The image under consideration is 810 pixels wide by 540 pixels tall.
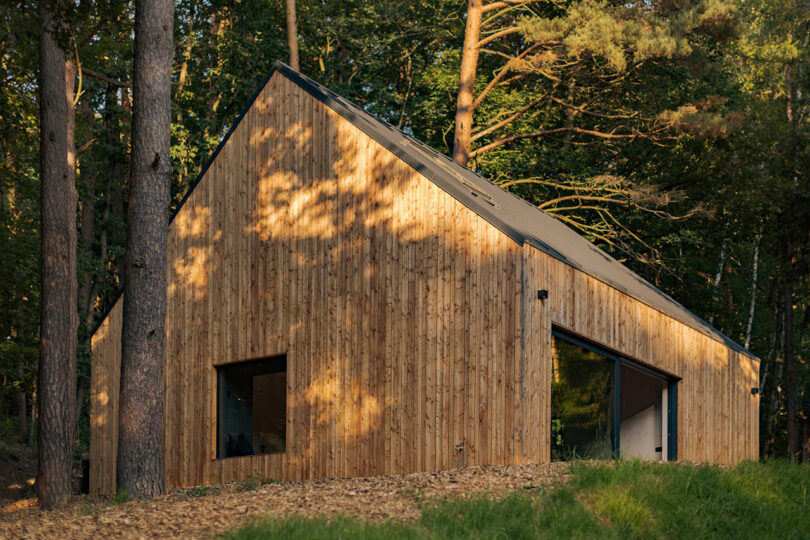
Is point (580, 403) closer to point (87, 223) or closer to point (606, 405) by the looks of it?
point (606, 405)

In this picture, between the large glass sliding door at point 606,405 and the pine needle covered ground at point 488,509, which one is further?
the large glass sliding door at point 606,405

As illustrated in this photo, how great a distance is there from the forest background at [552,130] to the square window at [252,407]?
23.0ft

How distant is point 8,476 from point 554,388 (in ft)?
48.9

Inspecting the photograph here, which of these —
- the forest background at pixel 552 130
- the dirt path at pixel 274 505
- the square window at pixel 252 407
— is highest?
the forest background at pixel 552 130

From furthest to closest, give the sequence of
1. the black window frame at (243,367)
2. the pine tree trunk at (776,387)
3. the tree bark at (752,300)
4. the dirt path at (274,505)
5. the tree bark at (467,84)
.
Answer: the tree bark at (752,300) < the pine tree trunk at (776,387) < the tree bark at (467,84) < the black window frame at (243,367) < the dirt path at (274,505)

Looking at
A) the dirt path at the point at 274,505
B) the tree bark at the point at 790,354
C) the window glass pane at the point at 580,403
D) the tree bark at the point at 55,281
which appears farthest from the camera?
the tree bark at the point at 790,354

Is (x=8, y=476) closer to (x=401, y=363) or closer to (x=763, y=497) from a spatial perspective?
(x=401, y=363)

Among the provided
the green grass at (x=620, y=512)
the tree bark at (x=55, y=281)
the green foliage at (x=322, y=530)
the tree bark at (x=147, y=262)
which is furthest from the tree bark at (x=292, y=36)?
the green foliage at (x=322, y=530)

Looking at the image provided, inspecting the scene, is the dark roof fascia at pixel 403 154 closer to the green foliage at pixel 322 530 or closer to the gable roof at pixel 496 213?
the gable roof at pixel 496 213

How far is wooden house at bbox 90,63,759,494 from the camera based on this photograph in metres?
9.78

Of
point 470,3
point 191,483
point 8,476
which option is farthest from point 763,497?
point 8,476

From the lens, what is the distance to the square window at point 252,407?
1162 cm

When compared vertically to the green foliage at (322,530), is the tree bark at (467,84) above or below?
above

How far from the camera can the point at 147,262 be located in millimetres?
9203
